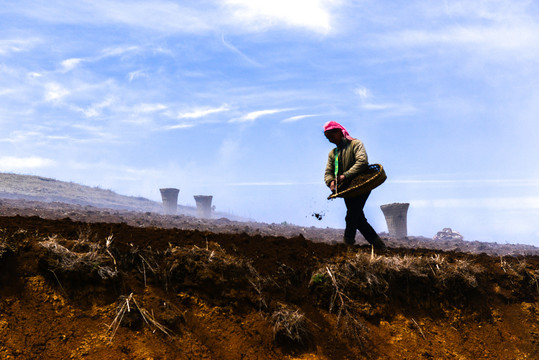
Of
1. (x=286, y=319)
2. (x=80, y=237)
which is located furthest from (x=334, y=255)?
(x=80, y=237)

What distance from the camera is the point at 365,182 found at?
250 inches

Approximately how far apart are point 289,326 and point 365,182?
2769 mm

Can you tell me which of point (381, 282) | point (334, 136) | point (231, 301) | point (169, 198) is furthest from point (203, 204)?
point (231, 301)

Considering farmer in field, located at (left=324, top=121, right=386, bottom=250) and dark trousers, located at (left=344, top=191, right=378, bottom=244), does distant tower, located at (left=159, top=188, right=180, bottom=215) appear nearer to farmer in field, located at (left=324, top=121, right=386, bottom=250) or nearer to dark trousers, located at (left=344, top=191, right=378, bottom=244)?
farmer in field, located at (left=324, top=121, right=386, bottom=250)

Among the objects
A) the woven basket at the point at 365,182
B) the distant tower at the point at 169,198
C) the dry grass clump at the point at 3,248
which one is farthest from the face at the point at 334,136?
the distant tower at the point at 169,198

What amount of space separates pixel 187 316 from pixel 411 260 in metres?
3.01

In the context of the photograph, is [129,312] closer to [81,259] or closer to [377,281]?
[81,259]

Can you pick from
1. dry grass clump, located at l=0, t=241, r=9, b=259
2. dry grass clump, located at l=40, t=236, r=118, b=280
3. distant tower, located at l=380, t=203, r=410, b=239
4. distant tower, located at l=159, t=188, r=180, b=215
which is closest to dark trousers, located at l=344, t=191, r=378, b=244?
dry grass clump, located at l=40, t=236, r=118, b=280

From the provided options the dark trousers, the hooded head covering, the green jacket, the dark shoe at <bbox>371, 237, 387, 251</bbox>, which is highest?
the hooded head covering

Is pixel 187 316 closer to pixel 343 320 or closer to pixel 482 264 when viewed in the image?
pixel 343 320

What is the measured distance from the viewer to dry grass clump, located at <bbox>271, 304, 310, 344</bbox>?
426cm

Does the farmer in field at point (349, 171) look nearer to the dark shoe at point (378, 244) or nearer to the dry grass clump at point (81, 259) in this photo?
the dark shoe at point (378, 244)

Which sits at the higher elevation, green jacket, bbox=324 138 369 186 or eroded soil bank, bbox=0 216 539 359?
green jacket, bbox=324 138 369 186

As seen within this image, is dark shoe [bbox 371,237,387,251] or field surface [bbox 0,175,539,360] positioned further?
dark shoe [bbox 371,237,387,251]
